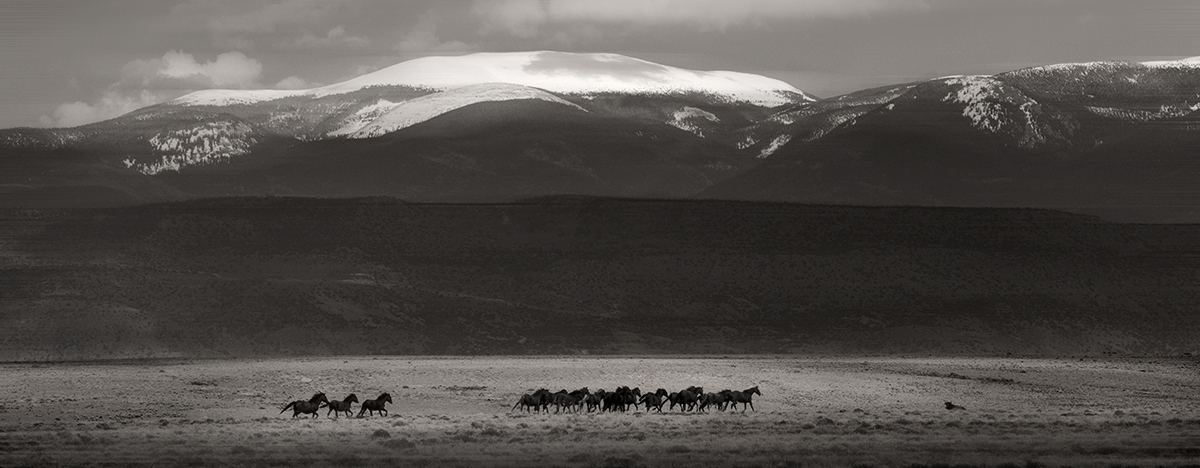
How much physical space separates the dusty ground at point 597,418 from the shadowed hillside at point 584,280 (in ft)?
83.4

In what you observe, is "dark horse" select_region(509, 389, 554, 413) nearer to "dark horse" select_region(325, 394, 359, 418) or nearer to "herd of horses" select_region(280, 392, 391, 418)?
"herd of horses" select_region(280, 392, 391, 418)

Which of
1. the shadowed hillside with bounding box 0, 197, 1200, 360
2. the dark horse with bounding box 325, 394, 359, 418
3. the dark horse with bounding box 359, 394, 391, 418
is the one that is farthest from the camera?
the shadowed hillside with bounding box 0, 197, 1200, 360

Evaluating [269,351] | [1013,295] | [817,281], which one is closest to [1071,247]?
[1013,295]

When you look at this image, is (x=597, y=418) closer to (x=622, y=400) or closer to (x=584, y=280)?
(x=622, y=400)

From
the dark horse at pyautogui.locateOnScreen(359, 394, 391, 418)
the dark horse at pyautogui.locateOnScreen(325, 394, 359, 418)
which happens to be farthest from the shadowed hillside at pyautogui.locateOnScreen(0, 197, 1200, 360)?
the dark horse at pyautogui.locateOnScreen(325, 394, 359, 418)

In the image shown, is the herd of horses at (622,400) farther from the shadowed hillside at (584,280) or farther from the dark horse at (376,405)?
the shadowed hillside at (584,280)

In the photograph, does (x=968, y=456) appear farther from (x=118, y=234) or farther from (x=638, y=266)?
(x=118, y=234)

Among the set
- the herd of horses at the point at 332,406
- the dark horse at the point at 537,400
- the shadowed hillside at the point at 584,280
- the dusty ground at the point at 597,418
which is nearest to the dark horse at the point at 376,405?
the herd of horses at the point at 332,406

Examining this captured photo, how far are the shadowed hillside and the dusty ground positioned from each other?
2542cm

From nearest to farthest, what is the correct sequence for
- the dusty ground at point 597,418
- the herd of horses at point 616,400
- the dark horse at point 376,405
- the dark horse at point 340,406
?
1. the dusty ground at point 597,418
2. the dark horse at point 340,406
3. the dark horse at point 376,405
4. the herd of horses at point 616,400

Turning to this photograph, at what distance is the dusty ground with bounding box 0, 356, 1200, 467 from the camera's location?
1452 inches

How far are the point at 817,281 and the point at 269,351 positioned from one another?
49.3m

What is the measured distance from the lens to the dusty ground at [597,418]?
36.9m

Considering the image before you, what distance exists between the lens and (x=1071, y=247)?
136875 mm
